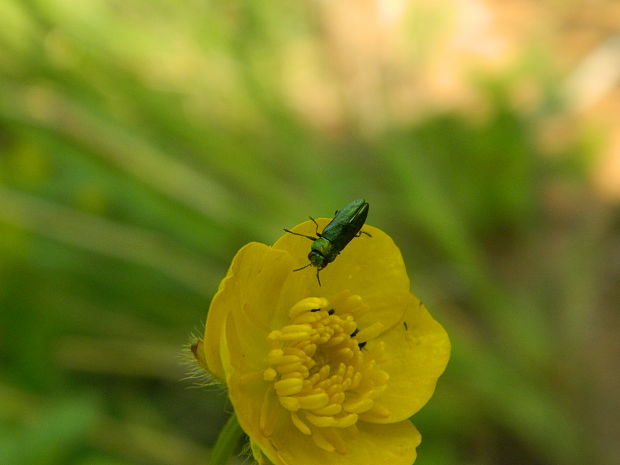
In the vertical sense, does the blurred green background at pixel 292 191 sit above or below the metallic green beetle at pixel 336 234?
above

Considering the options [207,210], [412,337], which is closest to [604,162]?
[207,210]

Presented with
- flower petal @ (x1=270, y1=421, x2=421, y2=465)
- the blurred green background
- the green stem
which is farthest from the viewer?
the blurred green background

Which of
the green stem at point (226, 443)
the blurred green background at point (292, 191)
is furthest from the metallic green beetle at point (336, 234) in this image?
the blurred green background at point (292, 191)

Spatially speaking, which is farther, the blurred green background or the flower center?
the blurred green background

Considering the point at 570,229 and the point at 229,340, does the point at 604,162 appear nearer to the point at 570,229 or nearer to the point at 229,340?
the point at 570,229

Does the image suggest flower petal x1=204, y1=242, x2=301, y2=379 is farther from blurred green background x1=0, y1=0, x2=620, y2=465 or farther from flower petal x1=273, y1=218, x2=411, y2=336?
blurred green background x1=0, y1=0, x2=620, y2=465

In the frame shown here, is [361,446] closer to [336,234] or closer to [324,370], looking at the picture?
[324,370]

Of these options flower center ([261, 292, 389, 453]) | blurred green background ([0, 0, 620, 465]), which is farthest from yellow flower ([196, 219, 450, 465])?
blurred green background ([0, 0, 620, 465])

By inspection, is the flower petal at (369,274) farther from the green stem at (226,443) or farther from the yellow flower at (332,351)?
the green stem at (226,443)

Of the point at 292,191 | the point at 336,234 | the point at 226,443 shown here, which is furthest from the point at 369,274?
the point at 292,191
